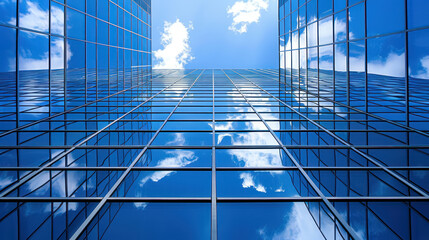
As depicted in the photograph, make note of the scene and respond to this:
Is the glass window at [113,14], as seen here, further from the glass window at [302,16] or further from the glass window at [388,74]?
the glass window at [388,74]

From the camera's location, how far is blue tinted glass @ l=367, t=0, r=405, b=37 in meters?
14.0

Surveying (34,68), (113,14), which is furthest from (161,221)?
(113,14)

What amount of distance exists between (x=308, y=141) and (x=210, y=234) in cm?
750

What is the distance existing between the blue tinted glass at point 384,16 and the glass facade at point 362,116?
0.15ft

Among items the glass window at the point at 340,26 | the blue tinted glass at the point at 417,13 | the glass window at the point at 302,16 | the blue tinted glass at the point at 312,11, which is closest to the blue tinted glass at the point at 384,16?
the blue tinted glass at the point at 417,13

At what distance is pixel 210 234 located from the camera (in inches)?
267

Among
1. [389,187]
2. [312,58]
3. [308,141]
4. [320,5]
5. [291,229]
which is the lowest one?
[291,229]

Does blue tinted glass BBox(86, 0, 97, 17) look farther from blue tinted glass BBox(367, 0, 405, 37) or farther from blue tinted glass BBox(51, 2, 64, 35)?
blue tinted glass BBox(367, 0, 405, 37)

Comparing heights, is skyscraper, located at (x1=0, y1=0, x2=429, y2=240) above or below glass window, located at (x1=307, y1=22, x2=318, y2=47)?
below

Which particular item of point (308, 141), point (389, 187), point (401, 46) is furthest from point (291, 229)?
point (401, 46)

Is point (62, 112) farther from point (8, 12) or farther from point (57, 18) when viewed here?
point (8, 12)

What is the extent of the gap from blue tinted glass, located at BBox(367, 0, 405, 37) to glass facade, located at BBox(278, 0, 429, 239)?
0.05m

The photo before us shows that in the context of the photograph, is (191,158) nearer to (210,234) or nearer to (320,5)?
(210,234)

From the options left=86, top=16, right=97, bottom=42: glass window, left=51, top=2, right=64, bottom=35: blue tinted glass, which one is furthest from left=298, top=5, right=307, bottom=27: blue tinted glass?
left=51, top=2, right=64, bottom=35: blue tinted glass
